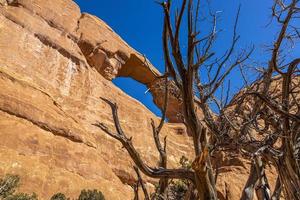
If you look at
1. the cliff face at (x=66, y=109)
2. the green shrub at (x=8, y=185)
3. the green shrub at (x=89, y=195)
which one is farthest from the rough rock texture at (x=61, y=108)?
the green shrub at (x=8, y=185)

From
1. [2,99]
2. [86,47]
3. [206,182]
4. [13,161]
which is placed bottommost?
[206,182]

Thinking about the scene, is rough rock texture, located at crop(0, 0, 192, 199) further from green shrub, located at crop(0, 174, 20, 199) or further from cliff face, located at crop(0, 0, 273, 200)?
green shrub, located at crop(0, 174, 20, 199)

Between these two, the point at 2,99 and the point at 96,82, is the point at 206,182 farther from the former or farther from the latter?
the point at 96,82

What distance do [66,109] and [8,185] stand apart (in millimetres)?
11453

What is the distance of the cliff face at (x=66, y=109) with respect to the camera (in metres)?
17.4

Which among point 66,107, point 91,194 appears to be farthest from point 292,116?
point 66,107

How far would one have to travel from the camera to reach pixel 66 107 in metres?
24.3

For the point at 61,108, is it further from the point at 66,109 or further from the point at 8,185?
the point at 8,185

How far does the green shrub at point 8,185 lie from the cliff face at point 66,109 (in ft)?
4.28

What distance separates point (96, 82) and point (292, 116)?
26.2 metres

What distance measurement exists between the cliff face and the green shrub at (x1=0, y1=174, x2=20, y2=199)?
4.28 feet

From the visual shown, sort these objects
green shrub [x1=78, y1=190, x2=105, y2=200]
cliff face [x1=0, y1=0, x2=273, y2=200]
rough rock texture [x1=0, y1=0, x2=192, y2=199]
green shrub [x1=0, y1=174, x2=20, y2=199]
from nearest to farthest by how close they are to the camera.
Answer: green shrub [x1=0, y1=174, x2=20, y2=199] < green shrub [x1=78, y1=190, x2=105, y2=200] < rough rock texture [x1=0, y1=0, x2=192, y2=199] < cliff face [x1=0, y1=0, x2=273, y2=200]

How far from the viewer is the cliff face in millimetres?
17391

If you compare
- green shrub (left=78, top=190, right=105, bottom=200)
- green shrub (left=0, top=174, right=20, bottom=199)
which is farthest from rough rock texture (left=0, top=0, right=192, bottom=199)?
green shrub (left=0, top=174, right=20, bottom=199)
